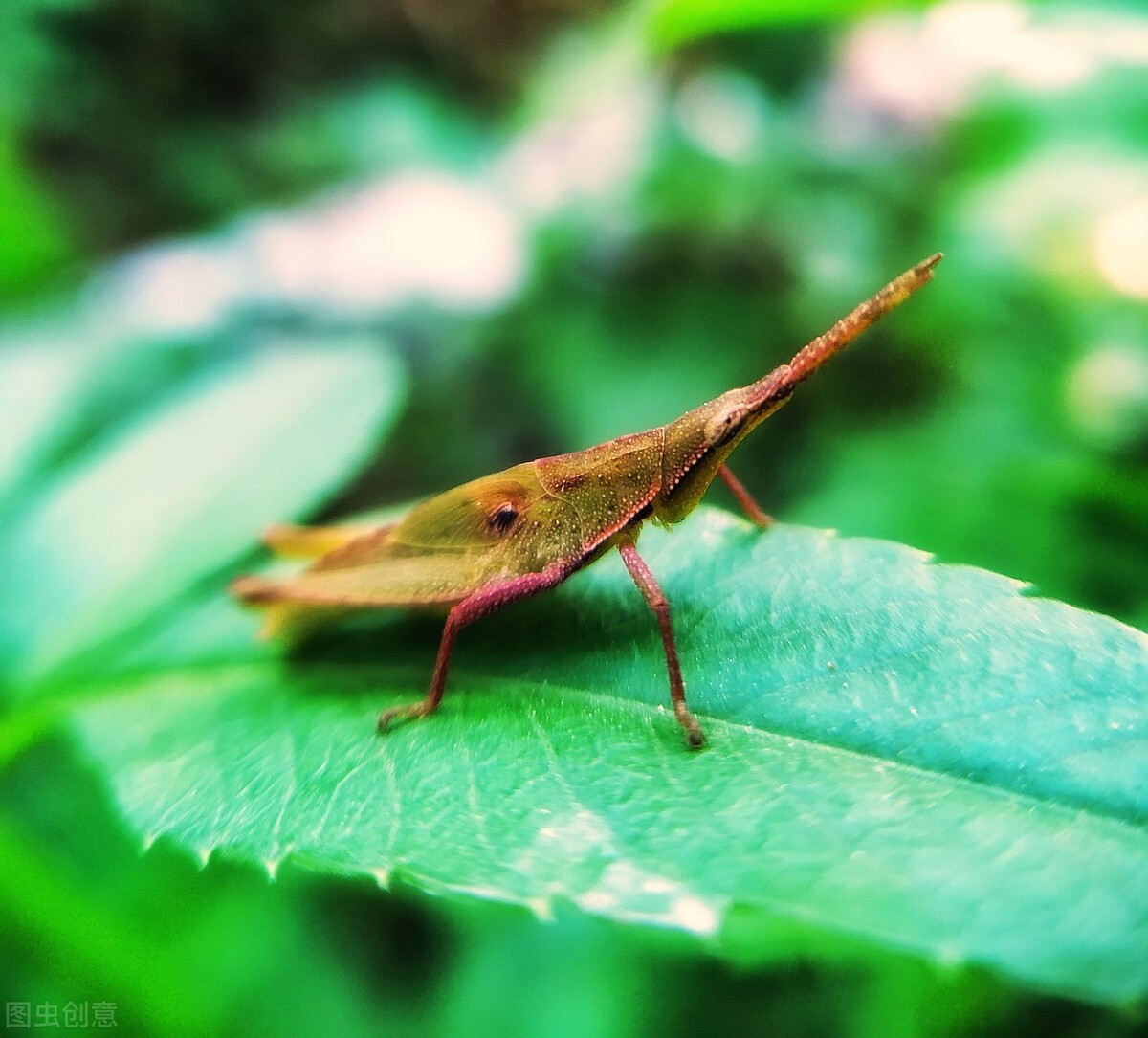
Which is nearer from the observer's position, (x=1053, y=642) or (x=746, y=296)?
(x=1053, y=642)

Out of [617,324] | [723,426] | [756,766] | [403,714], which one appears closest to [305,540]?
[403,714]

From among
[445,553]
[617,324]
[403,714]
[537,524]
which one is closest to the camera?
[403,714]

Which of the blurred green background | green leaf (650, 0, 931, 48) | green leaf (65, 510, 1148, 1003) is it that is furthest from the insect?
green leaf (650, 0, 931, 48)

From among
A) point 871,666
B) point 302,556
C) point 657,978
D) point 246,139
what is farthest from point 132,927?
point 246,139

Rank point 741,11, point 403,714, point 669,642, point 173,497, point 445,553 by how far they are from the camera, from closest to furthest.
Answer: point 669,642 → point 403,714 → point 445,553 → point 173,497 → point 741,11

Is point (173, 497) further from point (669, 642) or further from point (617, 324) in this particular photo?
point (617, 324)

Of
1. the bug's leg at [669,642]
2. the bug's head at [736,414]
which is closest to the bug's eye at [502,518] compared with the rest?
the bug's leg at [669,642]

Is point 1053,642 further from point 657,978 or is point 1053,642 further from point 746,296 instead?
point 746,296

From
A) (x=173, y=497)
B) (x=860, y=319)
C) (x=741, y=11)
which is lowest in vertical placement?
(x=173, y=497)
